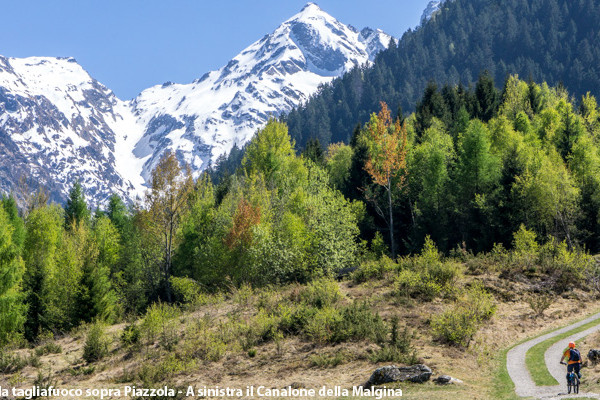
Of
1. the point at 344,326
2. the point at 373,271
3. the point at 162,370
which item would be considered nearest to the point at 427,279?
the point at 373,271

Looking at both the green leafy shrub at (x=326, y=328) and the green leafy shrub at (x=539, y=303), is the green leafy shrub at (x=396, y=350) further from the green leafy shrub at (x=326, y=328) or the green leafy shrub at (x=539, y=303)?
the green leafy shrub at (x=539, y=303)

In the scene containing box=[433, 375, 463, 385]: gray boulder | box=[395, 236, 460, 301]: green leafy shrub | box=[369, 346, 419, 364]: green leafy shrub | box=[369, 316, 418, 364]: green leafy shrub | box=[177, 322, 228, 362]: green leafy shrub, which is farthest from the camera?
box=[395, 236, 460, 301]: green leafy shrub

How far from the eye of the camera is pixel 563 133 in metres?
54.7

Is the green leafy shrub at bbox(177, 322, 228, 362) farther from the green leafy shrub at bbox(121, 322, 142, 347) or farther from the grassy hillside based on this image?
the green leafy shrub at bbox(121, 322, 142, 347)

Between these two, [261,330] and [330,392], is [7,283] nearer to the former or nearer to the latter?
[261,330]

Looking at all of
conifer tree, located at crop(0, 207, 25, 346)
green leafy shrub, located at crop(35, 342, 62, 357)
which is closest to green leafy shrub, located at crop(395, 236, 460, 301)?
green leafy shrub, located at crop(35, 342, 62, 357)

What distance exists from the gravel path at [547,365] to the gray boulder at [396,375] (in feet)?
10.5

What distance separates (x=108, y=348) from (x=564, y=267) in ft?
92.5

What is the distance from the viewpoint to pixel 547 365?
2023 centimetres

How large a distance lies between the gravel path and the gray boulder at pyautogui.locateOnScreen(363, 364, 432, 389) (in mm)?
3214

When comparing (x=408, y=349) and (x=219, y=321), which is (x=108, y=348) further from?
(x=408, y=349)

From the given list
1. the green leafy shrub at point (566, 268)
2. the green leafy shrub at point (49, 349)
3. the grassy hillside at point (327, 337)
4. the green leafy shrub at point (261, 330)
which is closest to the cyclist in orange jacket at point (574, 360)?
the grassy hillside at point (327, 337)

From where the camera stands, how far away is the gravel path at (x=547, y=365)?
1698 centimetres

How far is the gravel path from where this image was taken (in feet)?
55.7
